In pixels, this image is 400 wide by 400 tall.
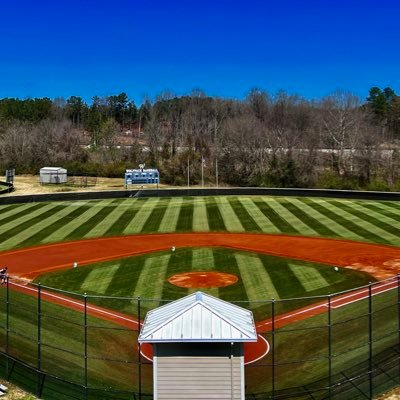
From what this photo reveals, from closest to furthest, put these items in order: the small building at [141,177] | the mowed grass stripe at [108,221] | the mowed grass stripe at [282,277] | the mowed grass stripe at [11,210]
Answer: the mowed grass stripe at [282,277] < the mowed grass stripe at [108,221] < the mowed grass stripe at [11,210] < the small building at [141,177]

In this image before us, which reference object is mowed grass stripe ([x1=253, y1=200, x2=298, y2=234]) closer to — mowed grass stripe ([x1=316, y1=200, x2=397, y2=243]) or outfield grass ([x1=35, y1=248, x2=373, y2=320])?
mowed grass stripe ([x1=316, y1=200, x2=397, y2=243])

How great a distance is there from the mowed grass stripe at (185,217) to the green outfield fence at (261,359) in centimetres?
1920

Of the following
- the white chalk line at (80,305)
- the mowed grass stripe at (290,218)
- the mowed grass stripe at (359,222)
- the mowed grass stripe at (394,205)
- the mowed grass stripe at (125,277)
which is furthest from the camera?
the mowed grass stripe at (394,205)

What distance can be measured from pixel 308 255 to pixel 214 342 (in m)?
20.1

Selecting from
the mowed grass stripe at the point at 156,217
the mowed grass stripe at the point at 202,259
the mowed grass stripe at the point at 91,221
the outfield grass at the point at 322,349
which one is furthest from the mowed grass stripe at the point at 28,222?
the outfield grass at the point at 322,349

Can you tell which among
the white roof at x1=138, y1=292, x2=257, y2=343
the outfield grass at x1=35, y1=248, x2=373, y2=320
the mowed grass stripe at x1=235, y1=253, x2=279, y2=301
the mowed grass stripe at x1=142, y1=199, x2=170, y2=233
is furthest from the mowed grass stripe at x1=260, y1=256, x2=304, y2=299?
the mowed grass stripe at x1=142, y1=199, x2=170, y2=233

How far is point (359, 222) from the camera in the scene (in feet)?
137

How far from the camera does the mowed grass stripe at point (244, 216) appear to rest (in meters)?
40.7

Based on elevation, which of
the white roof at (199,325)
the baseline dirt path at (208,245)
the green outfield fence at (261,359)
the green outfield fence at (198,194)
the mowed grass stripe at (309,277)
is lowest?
the green outfield fence at (261,359)

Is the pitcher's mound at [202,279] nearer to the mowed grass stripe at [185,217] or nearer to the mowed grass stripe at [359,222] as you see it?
the mowed grass stripe at [185,217]

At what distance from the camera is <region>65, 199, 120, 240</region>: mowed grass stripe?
38906 mm

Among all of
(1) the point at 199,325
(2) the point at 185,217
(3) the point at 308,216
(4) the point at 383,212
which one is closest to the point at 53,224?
(2) the point at 185,217

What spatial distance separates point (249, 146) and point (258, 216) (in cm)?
3765

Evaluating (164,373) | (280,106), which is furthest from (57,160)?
(164,373)
